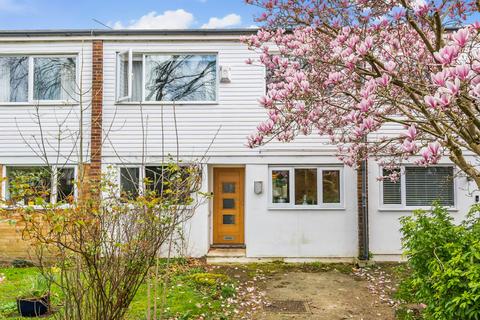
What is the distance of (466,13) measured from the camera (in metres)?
5.55

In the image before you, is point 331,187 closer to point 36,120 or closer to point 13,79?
point 36,120

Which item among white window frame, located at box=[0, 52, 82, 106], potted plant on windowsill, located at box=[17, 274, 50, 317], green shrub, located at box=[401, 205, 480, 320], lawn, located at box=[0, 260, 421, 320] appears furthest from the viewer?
white window frame, located at box=[0, 52, 82, 106]

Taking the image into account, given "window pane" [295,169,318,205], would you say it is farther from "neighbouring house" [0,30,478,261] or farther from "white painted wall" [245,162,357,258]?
"white painted wall" [245,162,357,258]

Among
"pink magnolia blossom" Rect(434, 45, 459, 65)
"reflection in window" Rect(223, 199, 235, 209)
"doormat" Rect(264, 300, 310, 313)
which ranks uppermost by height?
"pink magnolia blossom" Rect(434, 45, 459, 65)

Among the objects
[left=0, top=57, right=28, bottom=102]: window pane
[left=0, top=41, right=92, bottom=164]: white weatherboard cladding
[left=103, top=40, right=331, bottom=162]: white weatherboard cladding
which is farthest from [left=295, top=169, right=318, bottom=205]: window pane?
[left=0, top=57, right=28, bottom=102]: window pane

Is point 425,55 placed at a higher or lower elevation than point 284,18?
lower

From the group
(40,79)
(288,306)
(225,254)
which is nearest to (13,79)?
(40,79)

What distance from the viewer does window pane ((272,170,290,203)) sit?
1020 centimetres

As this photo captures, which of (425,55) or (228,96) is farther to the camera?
(228,96)

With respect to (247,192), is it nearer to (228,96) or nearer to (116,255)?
(228,96)

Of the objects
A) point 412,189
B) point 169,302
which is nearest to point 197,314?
point 169,302

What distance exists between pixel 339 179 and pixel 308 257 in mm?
2201

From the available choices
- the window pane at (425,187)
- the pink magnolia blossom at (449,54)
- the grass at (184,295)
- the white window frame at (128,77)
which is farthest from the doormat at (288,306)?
the white window frame at (128,77)

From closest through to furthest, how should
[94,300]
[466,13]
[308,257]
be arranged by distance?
[94,300]
[466,13]
[308,257]
